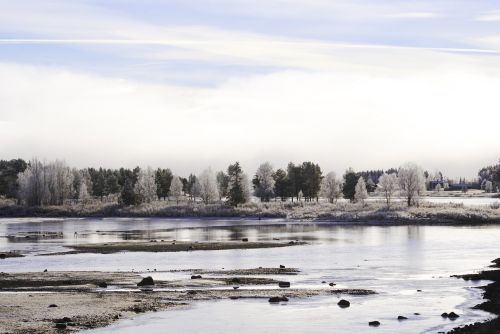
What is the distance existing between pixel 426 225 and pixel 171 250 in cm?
6630

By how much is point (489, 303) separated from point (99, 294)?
23117 mm

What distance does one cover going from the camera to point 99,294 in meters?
51.5

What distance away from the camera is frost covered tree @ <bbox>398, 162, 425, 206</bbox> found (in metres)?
182

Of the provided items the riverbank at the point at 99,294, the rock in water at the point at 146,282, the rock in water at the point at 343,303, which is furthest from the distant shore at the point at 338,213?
the rock in water at the point at 343,303

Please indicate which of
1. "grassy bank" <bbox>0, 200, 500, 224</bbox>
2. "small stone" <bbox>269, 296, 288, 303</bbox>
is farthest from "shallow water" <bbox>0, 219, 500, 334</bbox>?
"grassy bank" <bbox>0, 200, 500, 224</bbox>

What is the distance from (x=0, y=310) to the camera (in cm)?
4538

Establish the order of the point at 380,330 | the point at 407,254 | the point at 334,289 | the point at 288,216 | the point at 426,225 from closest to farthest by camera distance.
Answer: the point at 380,330 → the point at 334,289 → the point at 407,254 → the point at 426,225 → the point at 288,216

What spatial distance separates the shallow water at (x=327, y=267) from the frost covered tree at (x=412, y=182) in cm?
5338

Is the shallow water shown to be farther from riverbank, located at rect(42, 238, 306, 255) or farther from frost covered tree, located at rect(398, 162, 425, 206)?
frost covered tree, located at rect(398, 162, 425, 206)

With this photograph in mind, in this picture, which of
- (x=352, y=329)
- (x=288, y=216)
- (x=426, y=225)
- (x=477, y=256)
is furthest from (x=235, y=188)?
(x=352, y=329)

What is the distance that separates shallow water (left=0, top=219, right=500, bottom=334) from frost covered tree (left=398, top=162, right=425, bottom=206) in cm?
5338

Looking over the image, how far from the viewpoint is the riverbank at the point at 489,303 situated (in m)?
35.7

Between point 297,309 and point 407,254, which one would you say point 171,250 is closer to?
point 407,254

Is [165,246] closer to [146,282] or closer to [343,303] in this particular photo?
[146,282]
